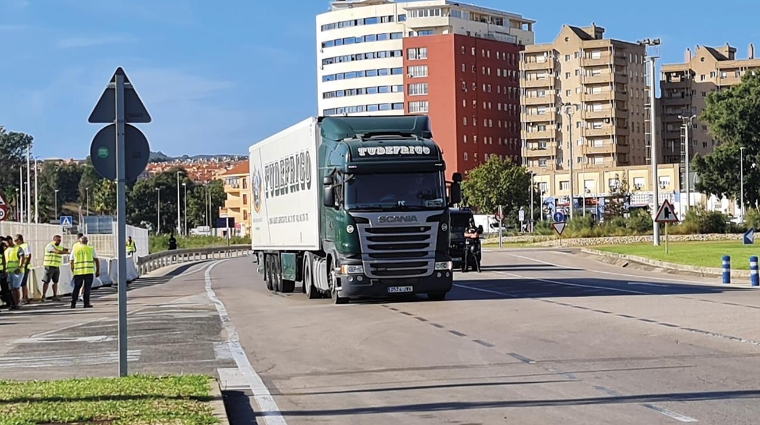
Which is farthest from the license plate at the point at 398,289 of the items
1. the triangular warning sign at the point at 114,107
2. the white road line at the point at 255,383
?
the triangular warning sign at the point at 114,107

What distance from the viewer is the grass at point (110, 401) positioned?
980 centimetres

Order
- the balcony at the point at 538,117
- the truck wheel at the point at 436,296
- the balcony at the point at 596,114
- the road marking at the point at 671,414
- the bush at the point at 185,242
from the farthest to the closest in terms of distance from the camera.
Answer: the balcony at the point at 538,117
the balcony at the point at 596,114
the bush at the point at 185,242
the truck wheel at the point at 436,296
the road marking at the point at 671,414

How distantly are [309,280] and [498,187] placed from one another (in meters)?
96.3

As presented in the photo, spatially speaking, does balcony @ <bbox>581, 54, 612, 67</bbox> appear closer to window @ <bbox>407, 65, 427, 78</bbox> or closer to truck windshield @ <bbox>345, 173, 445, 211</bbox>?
window @ <bbox>407, 65, 427, 78</bbox>

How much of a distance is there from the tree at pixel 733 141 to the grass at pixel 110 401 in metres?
92.4

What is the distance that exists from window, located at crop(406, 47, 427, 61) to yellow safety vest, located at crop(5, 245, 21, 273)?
11637 cm

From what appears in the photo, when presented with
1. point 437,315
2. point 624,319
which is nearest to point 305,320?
point 437,315

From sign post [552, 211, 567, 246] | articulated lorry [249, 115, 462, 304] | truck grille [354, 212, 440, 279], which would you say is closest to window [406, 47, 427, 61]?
sign post [552, 211, 567, 246]

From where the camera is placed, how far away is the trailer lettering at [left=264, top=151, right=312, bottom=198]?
28.1m

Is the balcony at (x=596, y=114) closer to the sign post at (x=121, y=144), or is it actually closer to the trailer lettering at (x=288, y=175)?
the trailer lettering at (x=288, y=175)

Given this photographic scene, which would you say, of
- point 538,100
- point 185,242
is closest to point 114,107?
point 185,242

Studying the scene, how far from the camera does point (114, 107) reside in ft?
40.7

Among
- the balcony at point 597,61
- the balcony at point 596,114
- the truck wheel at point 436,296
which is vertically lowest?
the truck wheel at point 436,296

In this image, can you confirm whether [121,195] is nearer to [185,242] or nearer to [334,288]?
[334,288]
